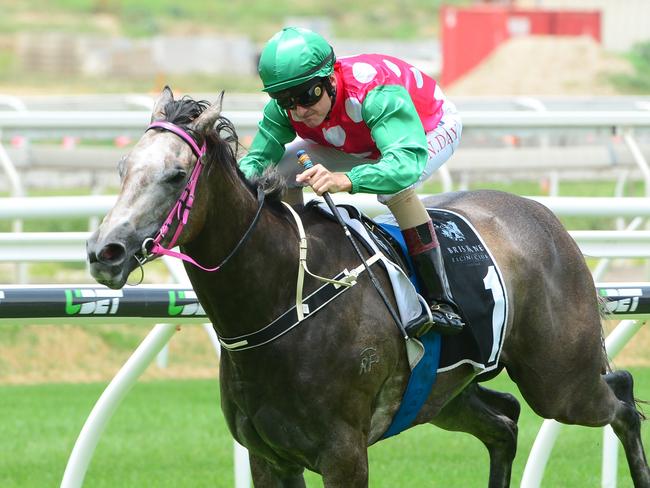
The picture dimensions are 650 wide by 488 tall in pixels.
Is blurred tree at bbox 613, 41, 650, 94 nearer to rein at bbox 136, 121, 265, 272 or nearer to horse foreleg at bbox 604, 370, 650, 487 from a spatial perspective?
horse foreleg at bbox 604, 370, 650, 487

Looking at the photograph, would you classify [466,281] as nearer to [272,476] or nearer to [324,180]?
[324,180]

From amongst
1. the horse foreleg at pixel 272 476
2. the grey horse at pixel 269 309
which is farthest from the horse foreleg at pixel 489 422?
the horse foreleg at pixel 272 476

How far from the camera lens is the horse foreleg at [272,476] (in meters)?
4.05

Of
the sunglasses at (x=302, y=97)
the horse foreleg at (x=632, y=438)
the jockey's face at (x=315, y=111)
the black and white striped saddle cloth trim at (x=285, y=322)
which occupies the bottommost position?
the horse foreleg at (x=632, y=438)

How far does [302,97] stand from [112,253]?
0.89 m

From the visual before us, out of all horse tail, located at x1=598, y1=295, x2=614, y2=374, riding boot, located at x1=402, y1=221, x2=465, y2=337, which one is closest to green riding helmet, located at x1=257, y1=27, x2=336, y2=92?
riding boot, located at x1=402, y1=221, x2=465, y2=337

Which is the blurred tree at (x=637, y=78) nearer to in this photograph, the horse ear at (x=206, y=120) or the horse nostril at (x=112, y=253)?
the horse ear at (x=206, y=120)

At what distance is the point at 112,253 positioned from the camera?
334 cm

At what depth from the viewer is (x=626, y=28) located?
35.3 metres

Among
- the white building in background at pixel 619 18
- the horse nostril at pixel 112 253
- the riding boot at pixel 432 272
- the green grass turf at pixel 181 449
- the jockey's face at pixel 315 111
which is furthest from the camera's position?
the white building in background at pixel 619 18

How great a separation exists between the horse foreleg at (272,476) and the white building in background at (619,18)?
3193 cm

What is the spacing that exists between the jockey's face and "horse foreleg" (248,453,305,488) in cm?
104

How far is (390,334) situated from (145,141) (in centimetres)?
96

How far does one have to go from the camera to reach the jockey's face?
4000 millimetres
